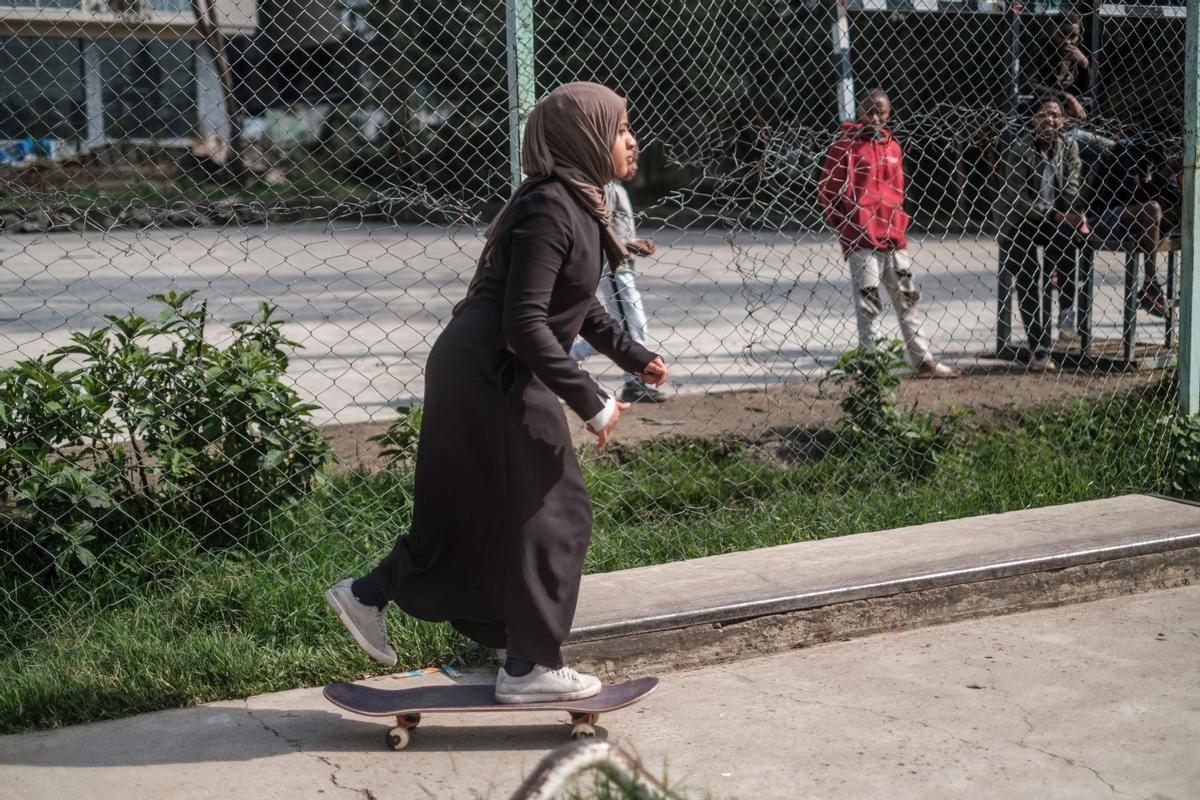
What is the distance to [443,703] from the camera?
3.29 metres

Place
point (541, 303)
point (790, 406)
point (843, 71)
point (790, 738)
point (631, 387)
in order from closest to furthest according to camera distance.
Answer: point (541, 303), point (790, 738), point (843, 71), point (790, 406), point (631, 387)

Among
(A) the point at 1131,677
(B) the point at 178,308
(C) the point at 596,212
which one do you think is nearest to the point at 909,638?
(A) the point at 1131,677

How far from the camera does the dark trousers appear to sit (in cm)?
734

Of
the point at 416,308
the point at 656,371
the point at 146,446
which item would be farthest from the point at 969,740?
the point at 416,308

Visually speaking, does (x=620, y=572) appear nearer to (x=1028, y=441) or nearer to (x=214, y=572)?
(x=214, y=572)

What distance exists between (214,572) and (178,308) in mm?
921

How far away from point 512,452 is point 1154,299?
6346mm

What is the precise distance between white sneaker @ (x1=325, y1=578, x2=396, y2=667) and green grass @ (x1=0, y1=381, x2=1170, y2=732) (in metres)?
0.41

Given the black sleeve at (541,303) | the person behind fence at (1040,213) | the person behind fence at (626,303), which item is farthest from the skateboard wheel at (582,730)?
the person behind fence at (1040,213)

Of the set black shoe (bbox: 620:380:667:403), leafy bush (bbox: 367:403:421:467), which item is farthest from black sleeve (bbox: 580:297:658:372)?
black shoe (bbox: 620:380:667:403)

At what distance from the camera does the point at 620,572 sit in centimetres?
426

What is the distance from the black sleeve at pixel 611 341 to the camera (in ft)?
11.1

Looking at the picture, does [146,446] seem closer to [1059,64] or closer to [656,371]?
[656,371]

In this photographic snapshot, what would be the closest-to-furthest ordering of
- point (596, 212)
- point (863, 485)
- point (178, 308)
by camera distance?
point (596, 212) < point (178, 308) < point (863, 485)
